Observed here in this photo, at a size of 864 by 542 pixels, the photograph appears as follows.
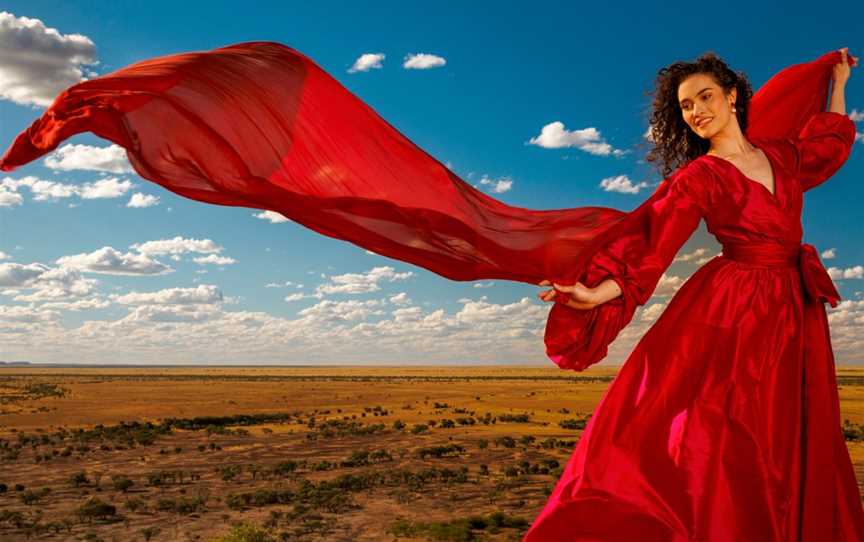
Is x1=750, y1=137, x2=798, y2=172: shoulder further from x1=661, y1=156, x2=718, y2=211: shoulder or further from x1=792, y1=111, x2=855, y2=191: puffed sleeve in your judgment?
x1=661, y1=156, x2=718, y2=211: shoulder

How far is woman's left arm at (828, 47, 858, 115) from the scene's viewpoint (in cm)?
379

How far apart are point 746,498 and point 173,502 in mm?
23560

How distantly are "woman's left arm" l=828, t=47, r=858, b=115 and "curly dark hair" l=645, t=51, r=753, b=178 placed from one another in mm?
658

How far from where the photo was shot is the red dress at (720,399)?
9.07 feet

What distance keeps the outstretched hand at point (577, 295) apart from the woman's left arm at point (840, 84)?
186 cm

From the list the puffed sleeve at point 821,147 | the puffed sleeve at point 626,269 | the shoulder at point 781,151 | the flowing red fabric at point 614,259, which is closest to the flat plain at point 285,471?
the flowing red fabric at point 614,259

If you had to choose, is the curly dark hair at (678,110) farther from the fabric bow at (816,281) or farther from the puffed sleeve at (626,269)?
the fabric bow at (816,281)

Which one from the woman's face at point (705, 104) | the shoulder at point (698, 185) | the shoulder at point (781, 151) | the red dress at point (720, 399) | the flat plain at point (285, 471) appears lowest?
the flat plain at point (285, 471)

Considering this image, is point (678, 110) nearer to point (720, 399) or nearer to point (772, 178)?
point (772, 178)

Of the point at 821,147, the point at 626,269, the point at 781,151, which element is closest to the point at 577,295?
the point at 626,269

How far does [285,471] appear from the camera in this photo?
29.9 m

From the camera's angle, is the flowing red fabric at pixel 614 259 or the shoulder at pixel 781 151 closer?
the flowing red fabric at pixel 614 259

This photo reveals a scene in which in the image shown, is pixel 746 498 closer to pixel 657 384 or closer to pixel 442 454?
pixel 657 384

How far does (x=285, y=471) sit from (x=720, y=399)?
94.8 ft
